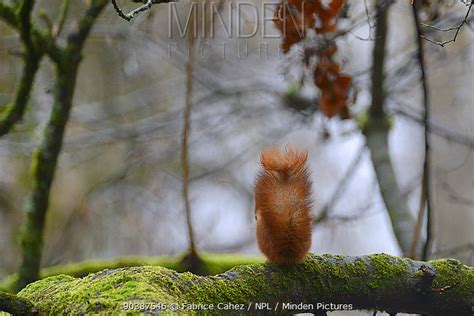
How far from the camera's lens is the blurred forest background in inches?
143

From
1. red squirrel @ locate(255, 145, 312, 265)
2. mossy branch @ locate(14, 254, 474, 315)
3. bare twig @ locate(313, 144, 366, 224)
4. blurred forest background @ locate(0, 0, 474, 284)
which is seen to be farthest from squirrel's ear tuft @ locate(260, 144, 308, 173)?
bare twig @ locate(313, 144, 366, 224)

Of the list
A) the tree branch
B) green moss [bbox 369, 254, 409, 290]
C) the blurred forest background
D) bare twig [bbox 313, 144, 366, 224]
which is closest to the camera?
green moss [bbox 369, 254, 409, 290]

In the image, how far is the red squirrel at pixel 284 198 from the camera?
66.4 inches

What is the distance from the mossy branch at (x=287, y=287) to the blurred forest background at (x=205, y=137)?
1.47m

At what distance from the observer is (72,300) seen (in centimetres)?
124

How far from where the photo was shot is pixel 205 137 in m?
4.33

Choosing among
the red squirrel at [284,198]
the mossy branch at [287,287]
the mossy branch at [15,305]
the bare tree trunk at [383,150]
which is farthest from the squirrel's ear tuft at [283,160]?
the bare tree trunk at [383,150]

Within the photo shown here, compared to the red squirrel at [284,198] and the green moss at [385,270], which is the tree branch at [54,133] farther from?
the green moss at [385,270]

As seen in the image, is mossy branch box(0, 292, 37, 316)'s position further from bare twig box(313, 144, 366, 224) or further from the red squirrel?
bare twig box(313, 144, 366, 224)

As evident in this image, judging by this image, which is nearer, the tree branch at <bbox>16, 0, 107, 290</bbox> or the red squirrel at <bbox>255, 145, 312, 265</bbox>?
the red squirrel at <bbox>255, 145, 312, 265</bbox>

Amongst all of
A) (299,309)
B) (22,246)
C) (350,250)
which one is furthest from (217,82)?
(299,309)

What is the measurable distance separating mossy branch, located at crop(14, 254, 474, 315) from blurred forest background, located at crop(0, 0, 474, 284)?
147 centimetres

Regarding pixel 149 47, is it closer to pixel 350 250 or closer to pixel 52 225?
pixel 52 225

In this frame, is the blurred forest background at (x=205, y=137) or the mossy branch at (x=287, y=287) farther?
the blurred forest background at (x=205, y=137)
